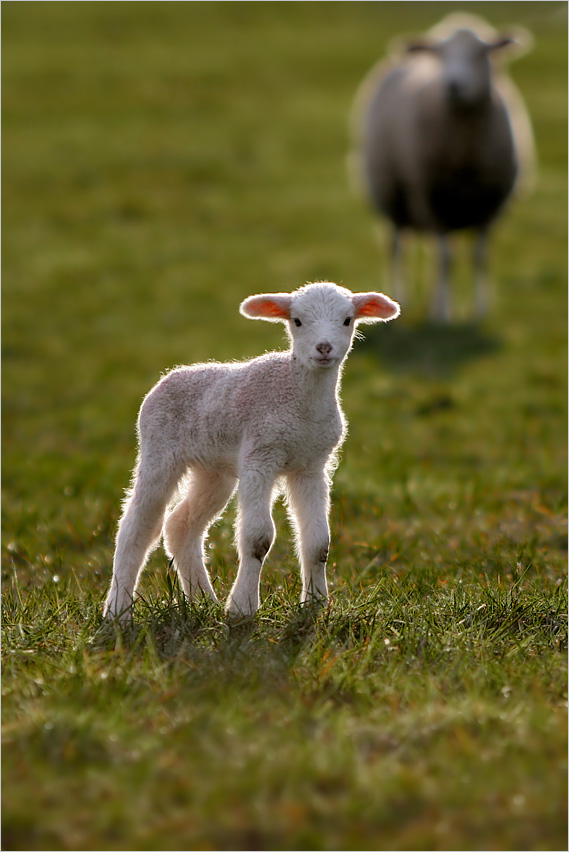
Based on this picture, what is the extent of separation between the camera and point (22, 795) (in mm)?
2873

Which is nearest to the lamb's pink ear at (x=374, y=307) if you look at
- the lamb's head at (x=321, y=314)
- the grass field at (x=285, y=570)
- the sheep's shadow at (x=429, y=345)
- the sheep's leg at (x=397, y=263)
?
the lamb's head at (x=321, y=314)

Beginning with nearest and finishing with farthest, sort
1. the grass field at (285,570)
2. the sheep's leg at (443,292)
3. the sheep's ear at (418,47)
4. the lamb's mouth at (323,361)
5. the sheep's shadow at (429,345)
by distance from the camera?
the grass field at (285,570) → the lamb's mouth at (323,361) → the sheep's shadow at (429,345) → the sheep's ear at (418,47) → the sheep's leg at (443,292)

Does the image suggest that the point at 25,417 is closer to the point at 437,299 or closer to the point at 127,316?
the point at 127,316

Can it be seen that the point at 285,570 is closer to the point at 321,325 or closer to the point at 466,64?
the point at 321,325

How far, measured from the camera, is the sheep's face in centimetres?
1202

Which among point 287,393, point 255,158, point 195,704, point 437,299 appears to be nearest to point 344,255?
point 437,299

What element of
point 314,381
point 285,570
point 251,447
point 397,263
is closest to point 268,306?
point 314,381

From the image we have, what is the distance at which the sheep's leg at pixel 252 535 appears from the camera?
13.5 feet

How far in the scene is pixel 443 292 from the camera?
12.8 metres

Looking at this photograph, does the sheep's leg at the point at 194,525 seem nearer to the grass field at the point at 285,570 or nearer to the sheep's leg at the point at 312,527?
the grass field at the point at 285,570

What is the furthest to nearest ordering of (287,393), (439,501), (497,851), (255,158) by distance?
(255,158) < (439,501) < (287,393) < (497,851)

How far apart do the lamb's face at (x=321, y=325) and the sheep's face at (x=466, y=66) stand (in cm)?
865

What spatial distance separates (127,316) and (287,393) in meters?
9.01

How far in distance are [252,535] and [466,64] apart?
956 centimetres
